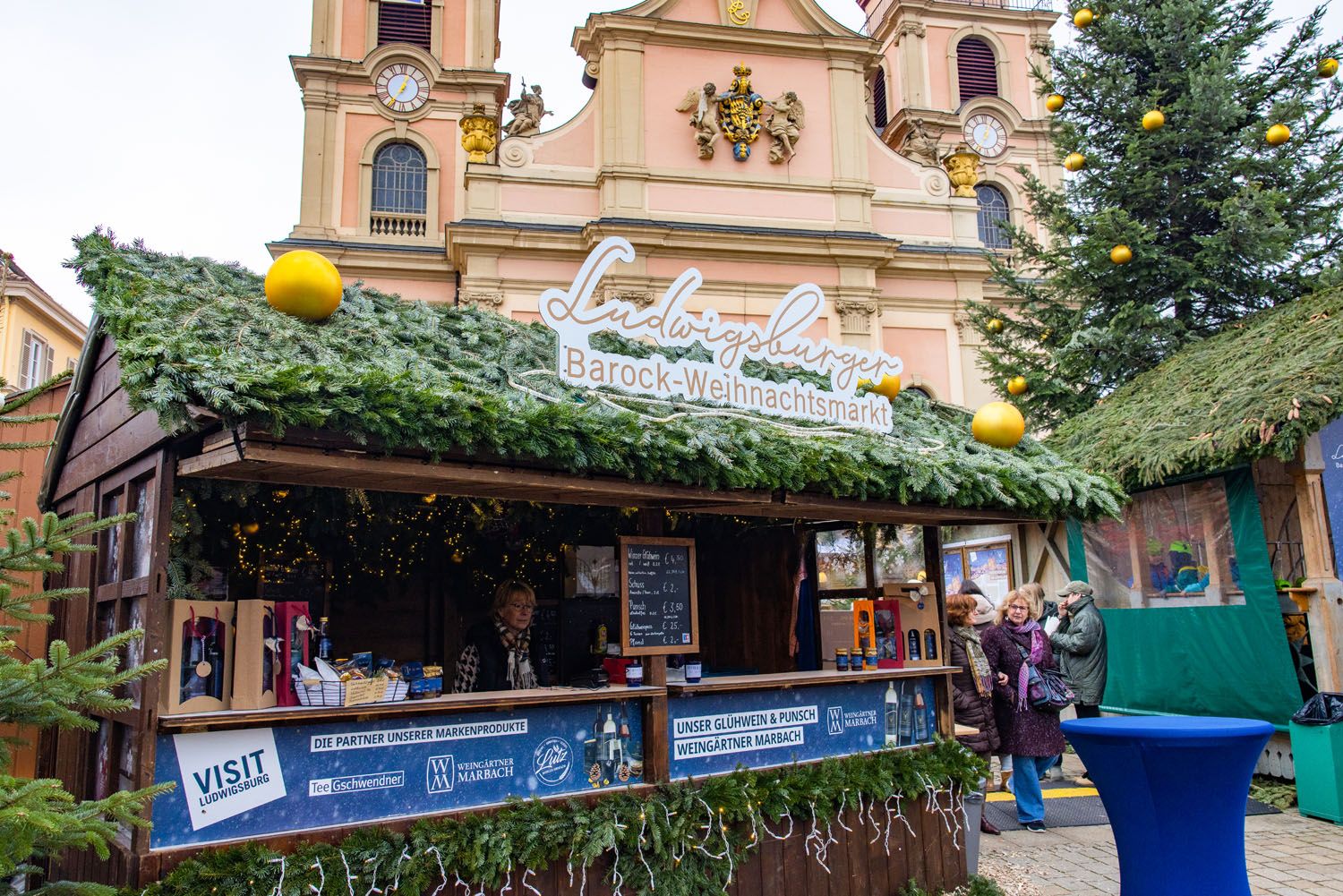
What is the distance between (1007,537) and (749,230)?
1025 cm

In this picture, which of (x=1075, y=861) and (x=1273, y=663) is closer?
(x=1075, y=861)

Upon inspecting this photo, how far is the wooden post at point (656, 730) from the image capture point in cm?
521

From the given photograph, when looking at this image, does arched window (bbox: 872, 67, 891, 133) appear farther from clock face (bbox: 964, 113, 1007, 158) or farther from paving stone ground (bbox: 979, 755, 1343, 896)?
paving stone ground (bbox: 979, 755, 1343, 896)

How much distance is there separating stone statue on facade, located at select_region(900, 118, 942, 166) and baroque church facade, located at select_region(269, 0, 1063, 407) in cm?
8

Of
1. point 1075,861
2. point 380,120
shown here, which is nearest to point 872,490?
point 1075,861

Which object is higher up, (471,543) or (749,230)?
(749,230)

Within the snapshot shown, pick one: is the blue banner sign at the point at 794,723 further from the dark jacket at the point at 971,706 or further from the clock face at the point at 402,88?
the clock face at the point at 402,88

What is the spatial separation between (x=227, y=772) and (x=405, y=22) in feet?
90.6

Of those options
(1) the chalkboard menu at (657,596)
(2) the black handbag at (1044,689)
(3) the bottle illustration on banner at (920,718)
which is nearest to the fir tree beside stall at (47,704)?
(1) the chalkboard menu at (657,596)

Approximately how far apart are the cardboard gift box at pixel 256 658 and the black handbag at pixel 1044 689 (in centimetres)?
536

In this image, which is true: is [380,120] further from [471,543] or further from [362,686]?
[362,686]

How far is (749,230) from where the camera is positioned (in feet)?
71.3

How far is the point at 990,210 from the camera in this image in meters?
30.7

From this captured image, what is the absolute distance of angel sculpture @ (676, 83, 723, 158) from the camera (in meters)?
22.1
